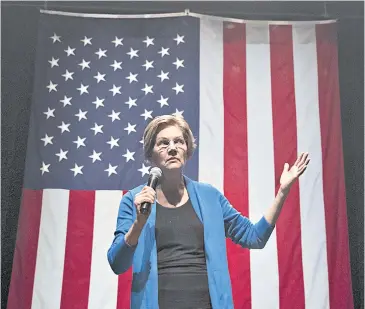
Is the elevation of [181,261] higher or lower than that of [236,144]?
lower

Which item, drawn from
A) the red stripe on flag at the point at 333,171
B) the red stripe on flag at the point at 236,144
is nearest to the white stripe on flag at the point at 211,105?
the red stripe on flag at the point at 236,144

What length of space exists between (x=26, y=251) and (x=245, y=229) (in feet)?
4.27

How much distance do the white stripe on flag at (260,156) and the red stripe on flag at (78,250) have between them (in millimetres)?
806

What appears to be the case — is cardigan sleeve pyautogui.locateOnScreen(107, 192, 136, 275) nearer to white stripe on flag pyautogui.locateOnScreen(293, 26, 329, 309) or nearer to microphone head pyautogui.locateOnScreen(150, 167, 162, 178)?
microphone head pyautogui.locateOnScreen(150, 167, 162, 178)

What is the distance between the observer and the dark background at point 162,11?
260 centimetres

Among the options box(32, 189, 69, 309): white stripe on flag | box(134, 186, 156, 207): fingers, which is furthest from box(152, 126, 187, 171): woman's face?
box(32, 189, 69, 309): white stripe on flag

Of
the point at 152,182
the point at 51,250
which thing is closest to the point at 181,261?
the point at 152,182


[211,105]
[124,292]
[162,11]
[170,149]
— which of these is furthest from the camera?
[162,11]

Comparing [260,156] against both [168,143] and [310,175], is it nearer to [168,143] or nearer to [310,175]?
[310,175]

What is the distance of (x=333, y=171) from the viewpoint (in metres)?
2.61

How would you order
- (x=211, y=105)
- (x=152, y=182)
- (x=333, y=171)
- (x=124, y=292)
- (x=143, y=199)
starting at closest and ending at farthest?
1. (x=143, y=199)
2. (x=152, y=182)
3. (x=124, y=292)
4. (x=333, y=171)
5. (x=211, y=105)

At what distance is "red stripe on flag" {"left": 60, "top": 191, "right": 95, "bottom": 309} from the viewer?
244cm

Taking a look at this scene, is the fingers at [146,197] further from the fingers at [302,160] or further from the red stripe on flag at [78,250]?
the red stripe on flag at [78,250]

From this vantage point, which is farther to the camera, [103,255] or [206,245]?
[103,255]
